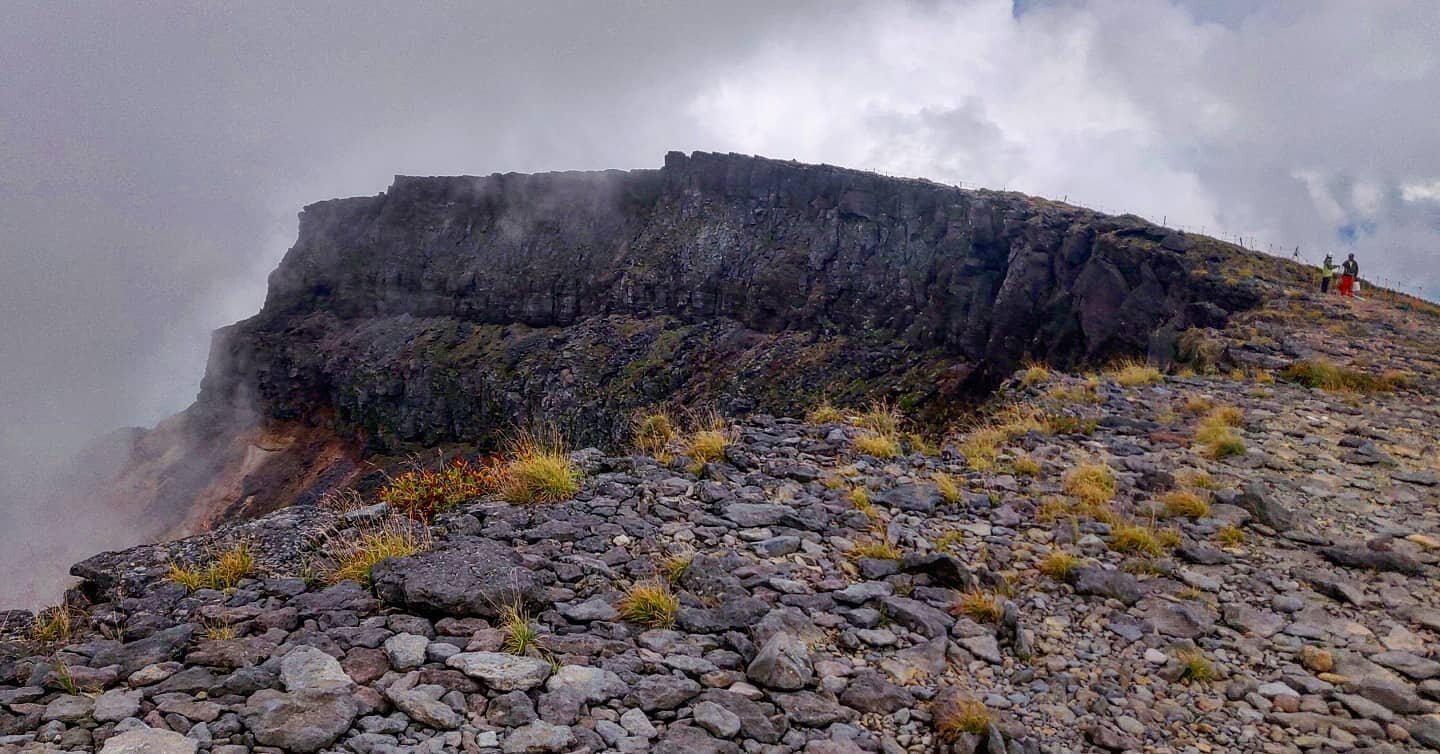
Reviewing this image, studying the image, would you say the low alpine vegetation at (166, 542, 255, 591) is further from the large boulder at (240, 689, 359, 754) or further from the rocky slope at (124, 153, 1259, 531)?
the rocky slope at (124, 153, 1259, 531)

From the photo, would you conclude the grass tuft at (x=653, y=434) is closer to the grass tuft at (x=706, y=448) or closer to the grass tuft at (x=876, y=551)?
the grass tuft at (x=706, y=448)

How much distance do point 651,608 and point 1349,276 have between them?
1085 inches

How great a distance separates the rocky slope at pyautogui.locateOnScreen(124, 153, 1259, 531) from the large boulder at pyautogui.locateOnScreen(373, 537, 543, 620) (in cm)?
1926

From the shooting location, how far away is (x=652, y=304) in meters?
60.2

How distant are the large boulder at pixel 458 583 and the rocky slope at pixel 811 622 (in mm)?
23

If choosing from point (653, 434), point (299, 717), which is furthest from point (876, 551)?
point (299, 717)

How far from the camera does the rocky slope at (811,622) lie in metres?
4.39

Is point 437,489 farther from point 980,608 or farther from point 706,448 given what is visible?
point 980,608

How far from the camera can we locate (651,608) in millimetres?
5629

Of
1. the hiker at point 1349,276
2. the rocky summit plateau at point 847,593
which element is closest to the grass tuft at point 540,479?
the rocky summit plateau at point 847,593

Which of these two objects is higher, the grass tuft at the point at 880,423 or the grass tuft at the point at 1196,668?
the grass tuft at the point at 880,423

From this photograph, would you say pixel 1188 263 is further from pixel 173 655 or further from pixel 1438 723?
pixel 173 655

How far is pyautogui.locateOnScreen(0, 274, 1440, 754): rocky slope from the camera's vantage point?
4387mm

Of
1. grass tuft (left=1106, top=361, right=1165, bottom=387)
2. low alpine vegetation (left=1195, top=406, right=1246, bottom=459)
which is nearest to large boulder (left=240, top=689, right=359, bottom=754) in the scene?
low alpine vegetation (left=1195, top=406, right=1246, bottom=459)
